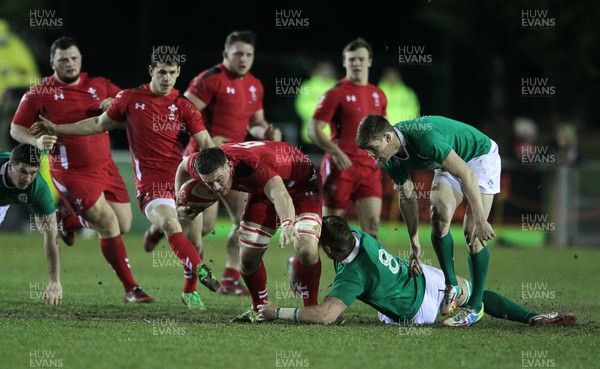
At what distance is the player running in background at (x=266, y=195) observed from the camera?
7918 millimetres

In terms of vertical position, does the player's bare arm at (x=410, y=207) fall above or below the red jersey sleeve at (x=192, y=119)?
below

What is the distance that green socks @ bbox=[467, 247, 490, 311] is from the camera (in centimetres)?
870

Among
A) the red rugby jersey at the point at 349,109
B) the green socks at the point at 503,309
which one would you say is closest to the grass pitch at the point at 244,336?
the green socks at the point at 503,309

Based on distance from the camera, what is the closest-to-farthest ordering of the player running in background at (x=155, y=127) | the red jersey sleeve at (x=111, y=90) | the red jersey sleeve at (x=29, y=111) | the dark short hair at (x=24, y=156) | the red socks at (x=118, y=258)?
1. the dark short hair at (x=24, y=156)
2. the player running in background at (x=155, y=127)
3. the red socks at (x=118, y=258)
4. the red jersey sleeve at (x=29, y=111)
5. the red jersey sleeve at (x=111, y=90)

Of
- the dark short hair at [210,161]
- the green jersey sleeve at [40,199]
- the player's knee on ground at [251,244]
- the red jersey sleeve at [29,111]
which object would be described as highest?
the red jersey sleeve at [29,111]

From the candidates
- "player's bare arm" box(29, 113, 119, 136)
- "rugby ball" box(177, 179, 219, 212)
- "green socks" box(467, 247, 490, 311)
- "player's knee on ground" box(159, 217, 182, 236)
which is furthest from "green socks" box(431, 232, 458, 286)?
"player's bare arm" box(29, 113, 119, 136)

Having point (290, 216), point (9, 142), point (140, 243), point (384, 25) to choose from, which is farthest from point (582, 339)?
point (384, 25)

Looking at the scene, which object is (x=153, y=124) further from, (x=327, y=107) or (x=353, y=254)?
(x=353, y=254)

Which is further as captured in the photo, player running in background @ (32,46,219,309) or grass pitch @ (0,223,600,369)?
player running in background @ (32,46,219,309)

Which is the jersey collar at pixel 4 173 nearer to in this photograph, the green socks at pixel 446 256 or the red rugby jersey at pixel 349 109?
the red rugby jersey at pixel 349 109

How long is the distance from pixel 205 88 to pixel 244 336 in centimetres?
441

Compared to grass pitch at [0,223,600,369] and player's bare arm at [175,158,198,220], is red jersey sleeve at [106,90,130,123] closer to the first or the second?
player's bare arm at [175,158,198,220]

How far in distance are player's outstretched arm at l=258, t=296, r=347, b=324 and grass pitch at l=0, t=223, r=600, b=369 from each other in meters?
0.10

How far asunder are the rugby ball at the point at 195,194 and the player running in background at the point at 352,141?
9.79ft
